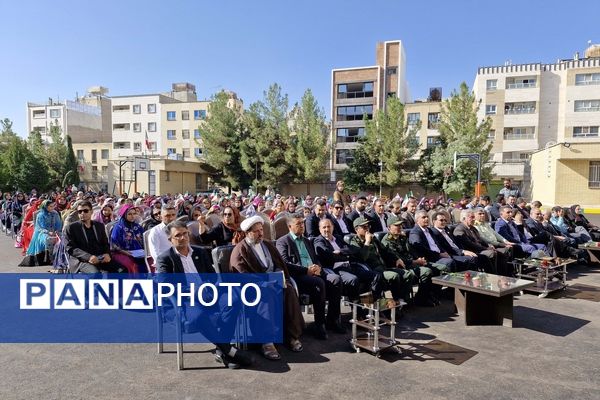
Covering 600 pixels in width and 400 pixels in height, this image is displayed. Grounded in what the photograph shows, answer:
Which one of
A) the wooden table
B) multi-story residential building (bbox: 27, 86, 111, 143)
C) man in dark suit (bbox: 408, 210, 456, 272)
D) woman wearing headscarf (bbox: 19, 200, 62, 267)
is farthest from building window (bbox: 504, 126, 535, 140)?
multi-story residential building (bbox: 27, 86, 111, 143)

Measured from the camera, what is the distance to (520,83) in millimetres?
37344

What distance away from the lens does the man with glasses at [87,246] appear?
5.85 metres

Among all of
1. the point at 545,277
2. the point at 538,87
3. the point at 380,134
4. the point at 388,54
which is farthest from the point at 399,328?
the point at 388,54

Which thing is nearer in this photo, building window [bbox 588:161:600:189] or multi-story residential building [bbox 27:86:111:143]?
building window [bbox 588:161:600:189]

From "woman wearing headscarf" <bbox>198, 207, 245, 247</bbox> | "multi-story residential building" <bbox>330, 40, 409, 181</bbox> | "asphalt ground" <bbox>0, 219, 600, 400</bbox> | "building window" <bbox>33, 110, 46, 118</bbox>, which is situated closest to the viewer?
"asphalt ground" <bbox>0, 219, 600, 400</bbox>

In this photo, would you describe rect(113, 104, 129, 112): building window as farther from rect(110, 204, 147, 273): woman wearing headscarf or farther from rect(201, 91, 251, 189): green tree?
rect(110, 204, 147, 273): woman wearing headscarf

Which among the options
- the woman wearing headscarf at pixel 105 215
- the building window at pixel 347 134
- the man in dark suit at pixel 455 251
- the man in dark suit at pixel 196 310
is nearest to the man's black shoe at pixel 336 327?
the man in dark suit at pixel 196 310

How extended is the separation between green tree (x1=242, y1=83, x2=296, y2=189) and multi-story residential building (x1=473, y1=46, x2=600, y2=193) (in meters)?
19.1

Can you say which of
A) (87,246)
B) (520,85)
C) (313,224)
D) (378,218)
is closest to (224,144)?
(520,85)

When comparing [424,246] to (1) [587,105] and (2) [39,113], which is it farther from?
(2) [39,113]

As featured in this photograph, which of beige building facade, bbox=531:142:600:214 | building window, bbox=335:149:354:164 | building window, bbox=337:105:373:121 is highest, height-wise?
building window, bbox=337:105:373:121

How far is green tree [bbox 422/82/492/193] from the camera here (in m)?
30.9

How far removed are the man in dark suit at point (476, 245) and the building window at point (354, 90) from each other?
4159 centimetres

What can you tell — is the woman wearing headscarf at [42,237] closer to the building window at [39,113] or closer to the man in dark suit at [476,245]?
the man in dark suit at [476,245]
